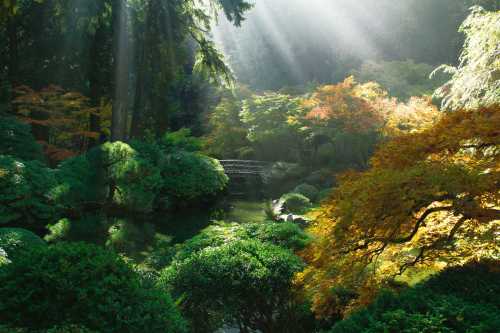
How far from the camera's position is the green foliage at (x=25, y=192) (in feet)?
27.7

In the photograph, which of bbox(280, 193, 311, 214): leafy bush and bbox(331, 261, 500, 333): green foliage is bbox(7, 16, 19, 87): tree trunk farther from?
bbox(331, 261, 500, 333): green foliage

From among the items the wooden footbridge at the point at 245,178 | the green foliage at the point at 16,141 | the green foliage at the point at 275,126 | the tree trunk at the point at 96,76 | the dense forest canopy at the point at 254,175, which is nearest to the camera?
the dense forest canopy at the point at 254,175

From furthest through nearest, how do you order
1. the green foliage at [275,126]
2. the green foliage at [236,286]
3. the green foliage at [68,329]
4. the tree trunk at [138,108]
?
the green foliage at [275,126], the tree trunk at [138,108], the green foliage at [236,286], the green foliage at [68,329]

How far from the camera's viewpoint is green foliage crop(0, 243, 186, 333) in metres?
3.16

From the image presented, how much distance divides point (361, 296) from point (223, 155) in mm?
18828

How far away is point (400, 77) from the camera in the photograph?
22281mm

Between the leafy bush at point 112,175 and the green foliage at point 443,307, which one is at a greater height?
the leafy bush at point 112,175

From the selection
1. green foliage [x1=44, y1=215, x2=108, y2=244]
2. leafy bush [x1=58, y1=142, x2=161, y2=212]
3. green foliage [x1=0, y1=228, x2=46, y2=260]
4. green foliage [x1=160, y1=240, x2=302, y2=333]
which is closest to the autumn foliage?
green foliage [x1=160, y1=240, x2=302, y2=333]

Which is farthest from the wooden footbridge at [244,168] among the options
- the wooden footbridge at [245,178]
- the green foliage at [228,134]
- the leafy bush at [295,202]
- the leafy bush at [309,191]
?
the leafy bush at [295,202]

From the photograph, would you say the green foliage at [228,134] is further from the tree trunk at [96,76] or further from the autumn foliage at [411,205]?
the autumn foliage at [411,205]

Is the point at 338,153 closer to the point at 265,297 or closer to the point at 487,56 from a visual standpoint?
the point at 487,56

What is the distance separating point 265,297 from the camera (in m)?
4.89

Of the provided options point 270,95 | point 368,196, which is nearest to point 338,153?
point 270,95

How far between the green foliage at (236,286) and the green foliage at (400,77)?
17335mm
